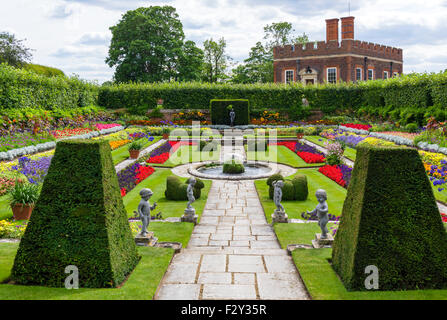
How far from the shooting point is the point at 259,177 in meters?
11.8

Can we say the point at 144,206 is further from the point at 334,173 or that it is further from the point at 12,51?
the point at 12,51

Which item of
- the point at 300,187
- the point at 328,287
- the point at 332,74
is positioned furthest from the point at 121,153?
the point at 332,74

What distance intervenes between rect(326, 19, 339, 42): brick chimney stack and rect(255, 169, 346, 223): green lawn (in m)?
29.5

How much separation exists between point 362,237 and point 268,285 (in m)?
1.25

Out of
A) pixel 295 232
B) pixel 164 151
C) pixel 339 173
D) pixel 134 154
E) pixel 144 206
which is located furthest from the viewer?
pixel 164 151

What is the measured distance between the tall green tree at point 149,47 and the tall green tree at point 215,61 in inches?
195

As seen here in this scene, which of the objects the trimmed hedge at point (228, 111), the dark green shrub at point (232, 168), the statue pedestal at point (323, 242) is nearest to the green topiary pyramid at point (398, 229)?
the statue pedestal at point (323, 242)

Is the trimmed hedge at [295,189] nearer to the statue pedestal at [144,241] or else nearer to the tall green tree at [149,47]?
the statue pedestal at [144,241]

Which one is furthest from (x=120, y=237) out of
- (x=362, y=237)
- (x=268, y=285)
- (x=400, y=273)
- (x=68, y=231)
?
(x=400, y=273)

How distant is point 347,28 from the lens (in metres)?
36.5

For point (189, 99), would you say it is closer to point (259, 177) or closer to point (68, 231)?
point (259, 177)

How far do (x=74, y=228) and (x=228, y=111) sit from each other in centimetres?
2377

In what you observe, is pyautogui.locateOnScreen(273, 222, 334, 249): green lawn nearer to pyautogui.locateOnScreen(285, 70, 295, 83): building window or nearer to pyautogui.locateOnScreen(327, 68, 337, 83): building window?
pyautogui.locateOnScreen(327, 68, 337, 83): building window

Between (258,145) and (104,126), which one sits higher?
(104,126)
